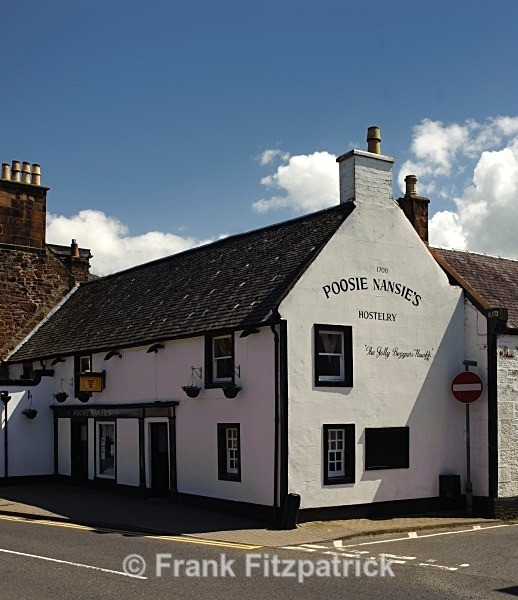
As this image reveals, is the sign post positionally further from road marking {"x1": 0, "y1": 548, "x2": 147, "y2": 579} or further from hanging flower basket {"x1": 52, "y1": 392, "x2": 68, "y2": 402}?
hanging flower basket {"x1": 52, "y1": 392, "x2": 68, "y2": 402}

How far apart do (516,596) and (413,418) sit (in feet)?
30.4

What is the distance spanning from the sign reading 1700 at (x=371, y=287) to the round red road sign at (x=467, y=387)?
7.39 ft

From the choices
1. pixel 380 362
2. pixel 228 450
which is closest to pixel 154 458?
pixel 228 450

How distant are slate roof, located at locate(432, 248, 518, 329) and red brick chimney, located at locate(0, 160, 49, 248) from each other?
16.4m

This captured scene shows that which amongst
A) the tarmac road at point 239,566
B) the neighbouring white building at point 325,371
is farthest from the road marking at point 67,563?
the neighbouring white building at point 325,371

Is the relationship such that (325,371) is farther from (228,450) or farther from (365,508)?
(365,508)

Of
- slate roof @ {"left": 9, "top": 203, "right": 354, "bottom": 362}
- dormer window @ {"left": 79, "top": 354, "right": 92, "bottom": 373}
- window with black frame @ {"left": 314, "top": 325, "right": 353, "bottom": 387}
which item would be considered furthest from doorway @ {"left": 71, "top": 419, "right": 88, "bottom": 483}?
window with black frame @ {"left": 314, "top": 325, "right": 353, "bottom": 387}

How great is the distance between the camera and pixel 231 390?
1897 centimetres

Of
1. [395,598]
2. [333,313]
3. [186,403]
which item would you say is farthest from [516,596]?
[186,403]

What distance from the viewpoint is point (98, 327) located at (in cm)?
2661

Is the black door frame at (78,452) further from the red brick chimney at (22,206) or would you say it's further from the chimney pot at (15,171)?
the chimney pot at (15,171)

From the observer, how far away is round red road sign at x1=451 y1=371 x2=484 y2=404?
2011cm

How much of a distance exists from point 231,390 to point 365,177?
6.58 metres

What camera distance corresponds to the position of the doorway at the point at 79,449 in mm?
25938
